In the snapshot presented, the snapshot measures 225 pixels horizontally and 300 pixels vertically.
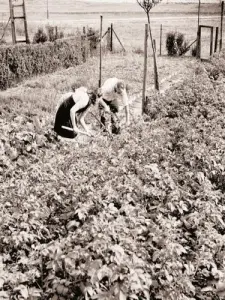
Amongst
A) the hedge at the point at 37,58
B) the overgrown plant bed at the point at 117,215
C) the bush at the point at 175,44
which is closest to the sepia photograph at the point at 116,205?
the overgrown plant bed at the point at 117,215

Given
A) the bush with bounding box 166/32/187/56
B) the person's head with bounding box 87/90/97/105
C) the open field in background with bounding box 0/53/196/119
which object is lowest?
the open field in background with bounding box 0/53/196/119

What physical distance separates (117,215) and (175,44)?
19.4 m

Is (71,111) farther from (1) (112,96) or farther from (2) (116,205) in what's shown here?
(2) (116,205)

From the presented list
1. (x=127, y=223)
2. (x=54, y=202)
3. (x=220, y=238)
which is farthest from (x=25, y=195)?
(x=220, y=238)

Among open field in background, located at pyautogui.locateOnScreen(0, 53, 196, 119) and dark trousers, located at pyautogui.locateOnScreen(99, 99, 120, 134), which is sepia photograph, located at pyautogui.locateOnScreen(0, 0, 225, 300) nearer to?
dark trousers, located at pyautogui.locateOnScreen(99, 99, 120, 134)

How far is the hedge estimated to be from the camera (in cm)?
A: 1280

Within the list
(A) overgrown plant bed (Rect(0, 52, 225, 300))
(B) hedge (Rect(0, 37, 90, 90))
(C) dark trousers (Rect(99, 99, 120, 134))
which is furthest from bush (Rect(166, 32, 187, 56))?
(A) overgrown plant bed (Rect(0, 52, 225, 300))

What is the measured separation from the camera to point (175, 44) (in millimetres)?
21906

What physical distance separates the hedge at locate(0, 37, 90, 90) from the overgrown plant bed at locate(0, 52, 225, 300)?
6649 millimetres

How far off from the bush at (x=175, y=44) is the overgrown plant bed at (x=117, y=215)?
16113mm

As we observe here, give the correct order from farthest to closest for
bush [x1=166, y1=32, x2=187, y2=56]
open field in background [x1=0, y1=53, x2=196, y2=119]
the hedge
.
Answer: bush [x1=166, y1=32, x2=187, y2=56], the hedge, open field in background [x1=0, y1=53, x2=196, y2=119]

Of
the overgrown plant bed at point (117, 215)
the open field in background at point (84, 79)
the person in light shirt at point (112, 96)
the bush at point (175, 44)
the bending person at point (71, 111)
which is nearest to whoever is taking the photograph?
the overgrown plant bed at point (117, 215)

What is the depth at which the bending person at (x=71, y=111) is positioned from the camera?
235 inches

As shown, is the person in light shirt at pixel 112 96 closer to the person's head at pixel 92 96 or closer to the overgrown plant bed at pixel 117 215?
the person's head at pixel 92 96
